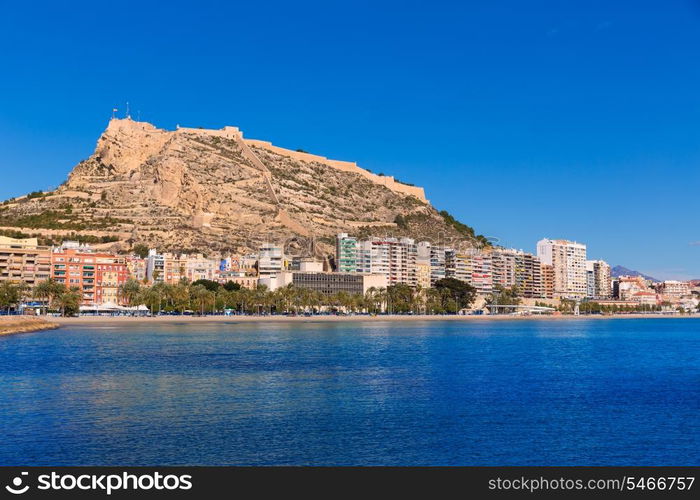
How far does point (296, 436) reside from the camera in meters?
20.1

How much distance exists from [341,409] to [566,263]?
17426 centimetres

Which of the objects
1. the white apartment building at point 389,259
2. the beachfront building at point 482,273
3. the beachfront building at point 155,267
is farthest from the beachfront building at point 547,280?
the beachfront building at point 155,267

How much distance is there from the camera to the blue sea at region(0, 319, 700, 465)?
18234mm

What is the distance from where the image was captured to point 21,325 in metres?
68.4

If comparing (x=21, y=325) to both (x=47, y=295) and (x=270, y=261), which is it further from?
(x=270, y=261)

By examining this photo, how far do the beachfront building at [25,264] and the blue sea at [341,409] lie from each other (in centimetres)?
6096

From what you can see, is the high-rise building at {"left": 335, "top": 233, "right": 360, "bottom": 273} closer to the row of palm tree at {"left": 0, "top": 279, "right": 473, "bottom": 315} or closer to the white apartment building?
the white apartment building

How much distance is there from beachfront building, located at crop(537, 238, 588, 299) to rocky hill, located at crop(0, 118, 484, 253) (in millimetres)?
30662

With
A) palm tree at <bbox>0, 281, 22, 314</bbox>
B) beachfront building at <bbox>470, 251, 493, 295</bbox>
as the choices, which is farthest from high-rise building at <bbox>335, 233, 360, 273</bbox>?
palm tree at <bbox>0, 281, 22, 314</bbox>

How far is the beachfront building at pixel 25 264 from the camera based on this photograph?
335 ft

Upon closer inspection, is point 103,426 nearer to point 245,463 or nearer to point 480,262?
Result: point 245,463

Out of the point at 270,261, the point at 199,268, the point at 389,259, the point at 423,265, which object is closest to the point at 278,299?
the point at 270,261
